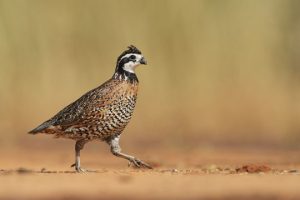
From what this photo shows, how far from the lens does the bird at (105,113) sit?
1798 centimetres

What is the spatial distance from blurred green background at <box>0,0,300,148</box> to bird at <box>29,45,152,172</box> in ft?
49.5

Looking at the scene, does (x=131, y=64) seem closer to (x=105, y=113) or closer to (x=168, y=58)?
(x=105, y=113)

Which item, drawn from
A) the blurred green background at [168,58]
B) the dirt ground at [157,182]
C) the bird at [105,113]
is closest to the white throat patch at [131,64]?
the bird at [105,113]

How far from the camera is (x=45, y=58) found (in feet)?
125

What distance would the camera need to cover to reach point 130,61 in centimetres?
1878

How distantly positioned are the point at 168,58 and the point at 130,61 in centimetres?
2028

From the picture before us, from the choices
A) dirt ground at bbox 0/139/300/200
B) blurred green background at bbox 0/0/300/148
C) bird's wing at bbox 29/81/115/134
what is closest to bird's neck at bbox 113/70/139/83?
bird's wing at bbox 29/81/115/134

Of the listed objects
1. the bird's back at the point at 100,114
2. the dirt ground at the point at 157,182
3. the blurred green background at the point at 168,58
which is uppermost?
Result: the blurred green background at the point at 168,58

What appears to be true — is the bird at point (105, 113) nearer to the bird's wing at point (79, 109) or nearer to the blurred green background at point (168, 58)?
the bird's wing at point (79, 109)

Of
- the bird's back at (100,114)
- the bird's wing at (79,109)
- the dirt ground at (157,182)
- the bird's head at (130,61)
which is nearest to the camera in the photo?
the dirt ground at (157,182)

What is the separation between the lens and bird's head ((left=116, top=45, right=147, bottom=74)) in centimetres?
1869

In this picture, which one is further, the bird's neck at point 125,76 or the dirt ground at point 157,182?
the bird's neck at point 125,76

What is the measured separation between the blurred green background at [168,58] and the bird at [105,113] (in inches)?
Result: 594

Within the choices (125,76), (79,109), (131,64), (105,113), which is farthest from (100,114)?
(131,64)
